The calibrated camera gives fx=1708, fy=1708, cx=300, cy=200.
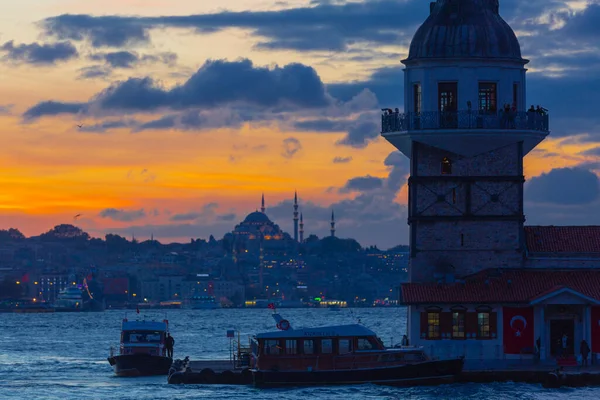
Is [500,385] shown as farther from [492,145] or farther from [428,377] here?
[492,145]

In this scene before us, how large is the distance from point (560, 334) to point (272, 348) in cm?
1127

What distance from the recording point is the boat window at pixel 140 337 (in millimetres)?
75500

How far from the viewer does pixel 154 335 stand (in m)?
75.6

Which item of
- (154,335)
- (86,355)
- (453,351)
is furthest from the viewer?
(86,355)

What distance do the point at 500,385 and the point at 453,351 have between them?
4.49 meters

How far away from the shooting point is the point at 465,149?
2618 inches

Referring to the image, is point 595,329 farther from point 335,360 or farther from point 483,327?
point 335,360

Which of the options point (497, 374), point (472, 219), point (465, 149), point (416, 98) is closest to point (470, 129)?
Result: point (465, 149)

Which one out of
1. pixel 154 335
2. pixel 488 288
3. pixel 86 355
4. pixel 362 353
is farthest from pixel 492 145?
pixel 86 355

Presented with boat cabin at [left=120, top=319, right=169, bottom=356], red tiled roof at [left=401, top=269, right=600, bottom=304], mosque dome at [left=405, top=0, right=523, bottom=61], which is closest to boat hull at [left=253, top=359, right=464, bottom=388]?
red tiled roof at [left=401, top=269, right=600, bottom=304]

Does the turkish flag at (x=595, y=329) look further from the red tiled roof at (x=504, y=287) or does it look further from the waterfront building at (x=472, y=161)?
the waterfront building at (x=472, y=161)

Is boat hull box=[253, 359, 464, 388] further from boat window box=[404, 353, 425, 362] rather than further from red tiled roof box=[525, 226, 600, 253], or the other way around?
red tiled roof box=[525, 226, 600, 253]

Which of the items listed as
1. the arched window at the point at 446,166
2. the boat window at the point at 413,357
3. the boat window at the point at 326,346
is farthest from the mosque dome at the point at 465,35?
the boat window at the point at 326,346

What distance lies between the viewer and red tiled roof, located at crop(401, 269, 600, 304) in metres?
64.4
